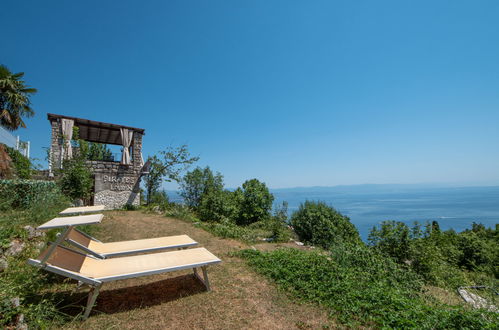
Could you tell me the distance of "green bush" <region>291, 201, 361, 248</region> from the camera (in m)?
8.03

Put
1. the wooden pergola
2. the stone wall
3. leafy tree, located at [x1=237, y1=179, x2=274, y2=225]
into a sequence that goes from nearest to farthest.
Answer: the stone wall
the wooden pergola
leafy tree, located at [x1=237, y1=179, x2=274, y2=225]

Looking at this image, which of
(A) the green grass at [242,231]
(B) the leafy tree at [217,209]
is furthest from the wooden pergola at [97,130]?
(A) the green grass at [242,231]

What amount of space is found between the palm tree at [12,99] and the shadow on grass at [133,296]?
14.0m

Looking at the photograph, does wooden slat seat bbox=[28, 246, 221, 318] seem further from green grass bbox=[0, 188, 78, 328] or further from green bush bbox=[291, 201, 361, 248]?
green bush bbox=[291, 201, 361, 248]

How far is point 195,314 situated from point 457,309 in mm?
3408

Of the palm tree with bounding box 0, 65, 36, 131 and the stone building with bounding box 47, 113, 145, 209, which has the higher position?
the palm tree with bounding box 0, 65, 36, 131

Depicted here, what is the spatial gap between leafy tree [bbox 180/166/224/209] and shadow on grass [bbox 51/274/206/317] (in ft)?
32.2

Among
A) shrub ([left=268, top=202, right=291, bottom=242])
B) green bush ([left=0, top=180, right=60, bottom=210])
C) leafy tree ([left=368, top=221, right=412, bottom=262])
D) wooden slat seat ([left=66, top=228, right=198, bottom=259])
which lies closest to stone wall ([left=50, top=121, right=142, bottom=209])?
green bush ([left=0, top=180, right=60, bottom=210])

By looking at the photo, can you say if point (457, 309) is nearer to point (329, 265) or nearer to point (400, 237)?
point (329, 265)

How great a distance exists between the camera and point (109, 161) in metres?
12.0

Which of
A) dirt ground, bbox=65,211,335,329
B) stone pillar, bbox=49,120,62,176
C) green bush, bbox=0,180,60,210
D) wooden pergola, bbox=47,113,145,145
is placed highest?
wooden pergola, bbox=47,113,145,145

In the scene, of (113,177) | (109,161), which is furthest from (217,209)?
(109,161)

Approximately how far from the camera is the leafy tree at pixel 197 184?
44.3 feet

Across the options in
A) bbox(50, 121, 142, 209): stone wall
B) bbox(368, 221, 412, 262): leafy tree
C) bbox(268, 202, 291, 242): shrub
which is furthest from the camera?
bbox(50, 121, 142, 209): stone wall
